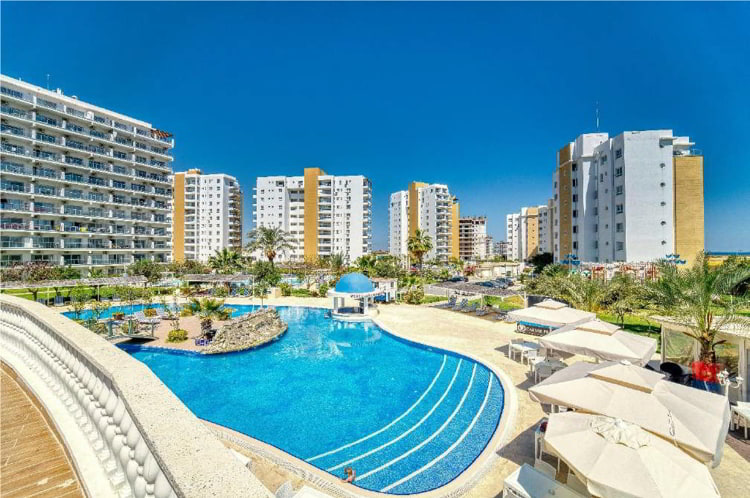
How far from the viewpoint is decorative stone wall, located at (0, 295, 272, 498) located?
2039mm

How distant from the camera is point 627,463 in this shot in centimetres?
455

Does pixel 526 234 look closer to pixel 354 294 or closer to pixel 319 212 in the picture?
pixel 319 212

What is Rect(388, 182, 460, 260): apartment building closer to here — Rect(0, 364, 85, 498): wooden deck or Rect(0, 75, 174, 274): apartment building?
Rect(0, 75, 174, 274): apartment building

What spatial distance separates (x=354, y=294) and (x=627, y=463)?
21.4 metres

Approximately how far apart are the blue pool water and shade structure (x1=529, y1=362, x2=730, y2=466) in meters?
2.98

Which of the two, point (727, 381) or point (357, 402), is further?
point (357, 402)

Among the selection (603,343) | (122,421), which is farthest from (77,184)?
(603,343)

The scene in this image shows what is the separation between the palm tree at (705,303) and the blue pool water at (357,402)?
6.25 m

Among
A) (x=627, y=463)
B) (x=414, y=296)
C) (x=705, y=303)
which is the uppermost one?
(x=705, y=303)

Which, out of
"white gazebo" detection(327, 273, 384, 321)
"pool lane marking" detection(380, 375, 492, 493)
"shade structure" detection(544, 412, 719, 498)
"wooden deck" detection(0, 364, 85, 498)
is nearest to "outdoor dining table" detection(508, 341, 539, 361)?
"pool lane marking" detection(380, 375, 492, 493)

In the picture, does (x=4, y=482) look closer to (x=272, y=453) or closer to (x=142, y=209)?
(x=272, y=453)

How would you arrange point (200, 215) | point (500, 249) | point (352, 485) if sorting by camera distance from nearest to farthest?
Result: point (352, 485) < point (200, 215) < point (500, 249)

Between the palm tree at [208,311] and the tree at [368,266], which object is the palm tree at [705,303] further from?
the tree at [368,266]

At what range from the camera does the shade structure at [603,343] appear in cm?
973
